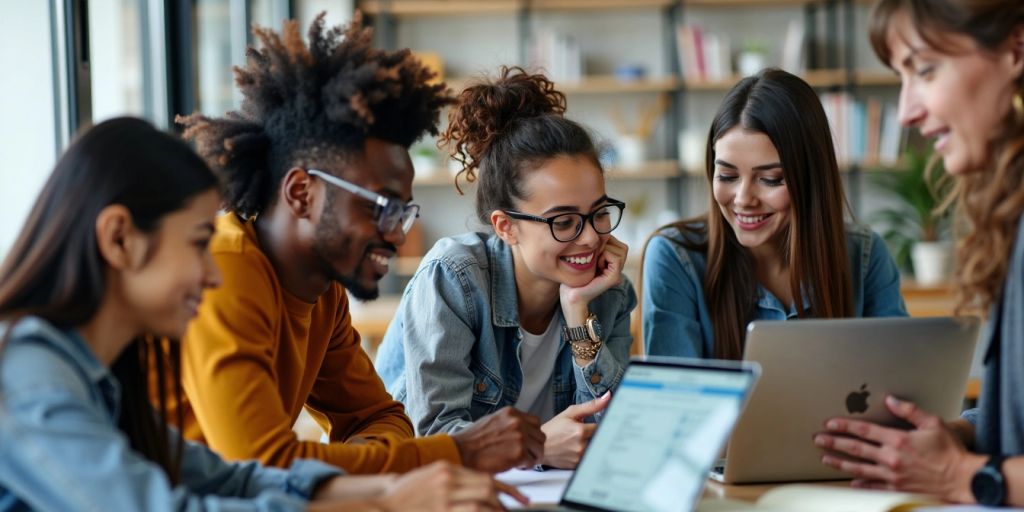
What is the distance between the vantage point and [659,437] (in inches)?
49.1

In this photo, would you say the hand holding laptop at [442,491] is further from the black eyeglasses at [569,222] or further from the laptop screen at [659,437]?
the black eyeglasses at [569,222]

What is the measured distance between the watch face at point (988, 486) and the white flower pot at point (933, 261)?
12.4 feet

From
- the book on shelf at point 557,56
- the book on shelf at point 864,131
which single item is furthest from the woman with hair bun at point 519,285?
the book on shelf at point 864,131

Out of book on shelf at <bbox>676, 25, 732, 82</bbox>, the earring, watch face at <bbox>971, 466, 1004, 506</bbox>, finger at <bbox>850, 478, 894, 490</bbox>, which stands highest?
book on shelf at <bbox>676, 25, 732, 82</bbox>

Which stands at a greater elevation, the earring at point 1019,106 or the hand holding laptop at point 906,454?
the earring at point 1019,106

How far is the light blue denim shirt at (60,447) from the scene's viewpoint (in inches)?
39.2

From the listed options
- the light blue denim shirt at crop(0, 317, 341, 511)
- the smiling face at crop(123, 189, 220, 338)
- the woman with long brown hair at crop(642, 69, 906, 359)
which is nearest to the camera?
the light blue denim shirt at crop(0, 317, 341, 511)

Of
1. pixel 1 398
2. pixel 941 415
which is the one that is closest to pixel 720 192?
pixel 941 415

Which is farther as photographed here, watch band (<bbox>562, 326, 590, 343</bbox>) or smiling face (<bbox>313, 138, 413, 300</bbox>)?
watch band (<bbox>562, 326, 590, 343</bbox>)

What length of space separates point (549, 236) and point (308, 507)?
0.93 m

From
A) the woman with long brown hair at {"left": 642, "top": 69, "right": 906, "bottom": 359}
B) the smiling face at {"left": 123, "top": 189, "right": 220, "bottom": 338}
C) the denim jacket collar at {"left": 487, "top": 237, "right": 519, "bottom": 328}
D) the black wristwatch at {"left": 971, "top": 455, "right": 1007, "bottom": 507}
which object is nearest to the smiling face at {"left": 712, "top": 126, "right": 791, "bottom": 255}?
the woman with long brown hair at {"left": 642, "top": 69, "right": 906, "bottom": 359}

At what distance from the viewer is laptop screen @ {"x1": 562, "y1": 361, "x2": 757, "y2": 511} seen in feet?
3.91

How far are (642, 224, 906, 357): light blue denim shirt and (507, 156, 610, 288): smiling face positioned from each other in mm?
278

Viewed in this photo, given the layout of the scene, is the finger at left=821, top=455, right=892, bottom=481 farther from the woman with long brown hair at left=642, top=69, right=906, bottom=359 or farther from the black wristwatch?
the woman with long brown hair at left=642, top=69, right=906, bottom=359
